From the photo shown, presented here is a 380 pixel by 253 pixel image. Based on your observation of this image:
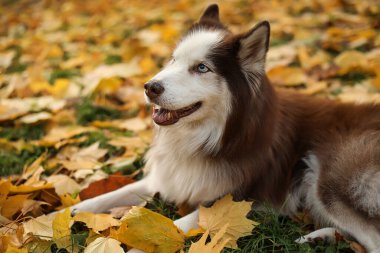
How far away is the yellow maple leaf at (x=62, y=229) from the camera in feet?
7.93

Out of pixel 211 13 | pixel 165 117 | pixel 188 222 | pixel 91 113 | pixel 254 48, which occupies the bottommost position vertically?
pixel 188 222

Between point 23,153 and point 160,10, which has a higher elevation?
point 160,10

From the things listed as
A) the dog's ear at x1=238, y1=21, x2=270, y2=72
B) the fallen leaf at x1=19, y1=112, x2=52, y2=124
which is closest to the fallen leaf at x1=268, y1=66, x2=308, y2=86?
the dog's ear at x1=238, y1=21, x2=270, y2=72

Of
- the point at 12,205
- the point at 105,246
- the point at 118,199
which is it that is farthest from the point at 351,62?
the point at 12,205

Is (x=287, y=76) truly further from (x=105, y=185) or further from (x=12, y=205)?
(x=12, y=205)

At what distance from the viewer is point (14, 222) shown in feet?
8.20

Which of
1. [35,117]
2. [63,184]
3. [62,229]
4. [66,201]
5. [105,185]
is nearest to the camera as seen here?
[62,229]

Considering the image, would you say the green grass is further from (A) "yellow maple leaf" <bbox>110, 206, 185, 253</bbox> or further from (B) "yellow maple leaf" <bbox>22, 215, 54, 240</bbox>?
(A) "yellow maple leaf" <bbox>110, 206, 185, 253</bbox>

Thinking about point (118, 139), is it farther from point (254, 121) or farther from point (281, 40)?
point (281, 40)

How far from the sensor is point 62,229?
2434 mm

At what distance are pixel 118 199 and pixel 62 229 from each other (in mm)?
611

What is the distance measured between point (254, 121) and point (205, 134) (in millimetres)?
329

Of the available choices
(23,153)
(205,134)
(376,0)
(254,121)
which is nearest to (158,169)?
(205,134)

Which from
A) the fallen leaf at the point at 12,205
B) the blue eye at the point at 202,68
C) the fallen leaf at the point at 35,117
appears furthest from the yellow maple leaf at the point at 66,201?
the fallen leaf at the point at 35,117
